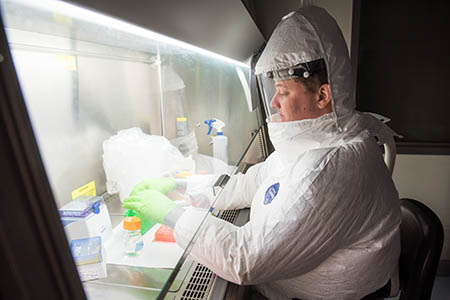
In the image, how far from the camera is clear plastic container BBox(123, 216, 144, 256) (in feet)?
3.16

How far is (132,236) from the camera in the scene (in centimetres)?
99

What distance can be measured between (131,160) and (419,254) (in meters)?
1.21

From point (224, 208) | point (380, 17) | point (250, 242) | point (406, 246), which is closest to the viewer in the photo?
point (250, 242)

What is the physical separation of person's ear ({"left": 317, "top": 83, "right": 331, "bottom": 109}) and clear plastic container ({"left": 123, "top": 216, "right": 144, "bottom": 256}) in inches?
31.7

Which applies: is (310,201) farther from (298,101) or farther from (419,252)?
(419,252)

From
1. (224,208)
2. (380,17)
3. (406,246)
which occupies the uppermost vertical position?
(380,17)

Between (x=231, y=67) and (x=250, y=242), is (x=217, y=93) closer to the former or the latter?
(x=231, y=67)

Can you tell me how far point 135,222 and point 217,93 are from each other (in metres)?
0.86

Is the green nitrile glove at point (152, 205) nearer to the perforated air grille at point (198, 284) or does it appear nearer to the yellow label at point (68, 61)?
the perforated air grille at point (198, 284)

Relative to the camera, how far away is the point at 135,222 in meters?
0.97

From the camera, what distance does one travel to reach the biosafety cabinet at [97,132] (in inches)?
12.1

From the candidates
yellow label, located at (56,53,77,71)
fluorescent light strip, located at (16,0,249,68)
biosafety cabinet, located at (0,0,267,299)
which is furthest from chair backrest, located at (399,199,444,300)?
yellow label, located at (56,53,77,71)

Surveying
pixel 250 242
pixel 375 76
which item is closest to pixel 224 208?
pixel 250 242

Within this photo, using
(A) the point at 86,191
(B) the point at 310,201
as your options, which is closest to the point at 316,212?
(B) the point at 310,201
